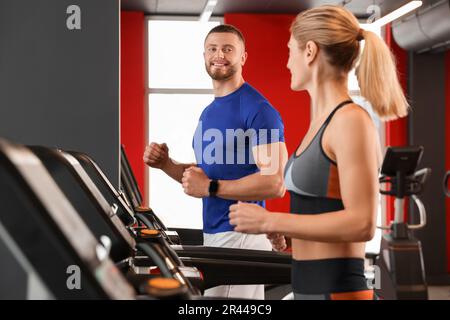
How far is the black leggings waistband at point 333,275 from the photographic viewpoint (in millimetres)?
1385

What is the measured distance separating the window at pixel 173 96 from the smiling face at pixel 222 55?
17.6 feet

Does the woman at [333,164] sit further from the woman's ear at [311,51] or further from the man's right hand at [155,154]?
the man's right hand at [155,154]

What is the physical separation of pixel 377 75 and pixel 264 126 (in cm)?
94

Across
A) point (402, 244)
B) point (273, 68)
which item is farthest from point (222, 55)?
point (273, 68)

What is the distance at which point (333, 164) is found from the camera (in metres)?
1.36

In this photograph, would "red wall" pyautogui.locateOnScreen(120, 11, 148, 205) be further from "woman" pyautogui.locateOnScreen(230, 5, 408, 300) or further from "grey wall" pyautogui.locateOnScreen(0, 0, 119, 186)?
"woman" pyautogui.locateOnScreen(230, 5, 408, 300)

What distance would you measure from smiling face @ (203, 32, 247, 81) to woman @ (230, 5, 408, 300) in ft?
3.36

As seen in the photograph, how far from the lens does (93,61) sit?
2559 millimetres

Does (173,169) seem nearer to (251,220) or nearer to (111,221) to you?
(111,221)

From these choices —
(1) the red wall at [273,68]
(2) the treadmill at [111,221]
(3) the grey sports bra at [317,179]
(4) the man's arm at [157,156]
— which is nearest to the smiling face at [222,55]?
(4) the man's arm at [157,156]

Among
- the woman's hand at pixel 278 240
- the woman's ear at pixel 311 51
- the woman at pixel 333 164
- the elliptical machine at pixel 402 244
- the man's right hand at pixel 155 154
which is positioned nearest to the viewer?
the woman at pixel 333 164

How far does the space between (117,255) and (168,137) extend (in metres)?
6.38
